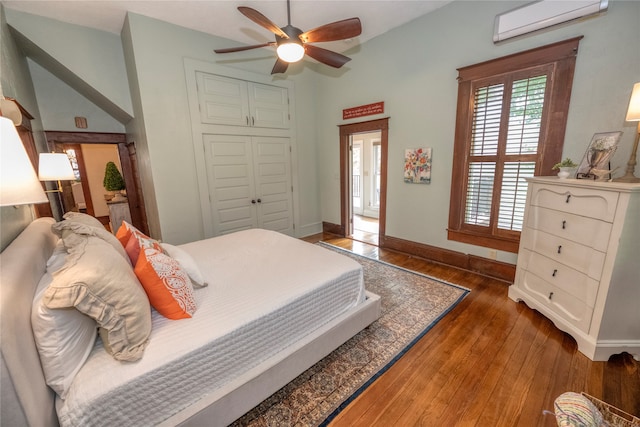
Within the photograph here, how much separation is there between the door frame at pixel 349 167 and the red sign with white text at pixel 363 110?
0.41ft

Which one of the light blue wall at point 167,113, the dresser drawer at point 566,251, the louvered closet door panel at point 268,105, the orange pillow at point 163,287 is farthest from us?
the louvered closet door panel at point 268,105

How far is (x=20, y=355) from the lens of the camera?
79cm

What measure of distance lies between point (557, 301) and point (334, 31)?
2839 millimetres

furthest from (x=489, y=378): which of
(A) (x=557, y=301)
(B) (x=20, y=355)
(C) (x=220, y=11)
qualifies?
(C) (x=220, y=11)

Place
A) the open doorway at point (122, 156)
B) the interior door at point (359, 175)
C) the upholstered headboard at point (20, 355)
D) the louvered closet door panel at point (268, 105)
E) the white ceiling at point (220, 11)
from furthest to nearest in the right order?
the interior door at point (359, 175) < the louvered closet door panel at point (268, 105) < the open doorway at point (122, 156) < the white ceiling at point (220, 11) < the upholstered headboard at point (20, 355)

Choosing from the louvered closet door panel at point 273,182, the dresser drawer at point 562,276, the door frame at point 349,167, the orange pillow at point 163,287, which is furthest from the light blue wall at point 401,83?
the orange pillow at point 163,287

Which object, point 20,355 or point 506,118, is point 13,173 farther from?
point 506,118

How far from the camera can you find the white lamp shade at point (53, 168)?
7.05 ft

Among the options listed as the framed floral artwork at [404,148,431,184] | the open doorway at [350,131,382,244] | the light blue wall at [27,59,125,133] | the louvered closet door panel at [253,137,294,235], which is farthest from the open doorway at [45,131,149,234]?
the open doorway at [350,131,382,244]

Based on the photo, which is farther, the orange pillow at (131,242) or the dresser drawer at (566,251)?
the dresser drawer at (566,251)

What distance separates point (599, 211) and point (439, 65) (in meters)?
2.26

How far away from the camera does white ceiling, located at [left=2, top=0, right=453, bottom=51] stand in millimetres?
2594

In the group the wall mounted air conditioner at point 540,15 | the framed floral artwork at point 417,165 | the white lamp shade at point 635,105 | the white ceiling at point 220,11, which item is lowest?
the framed floral artwork at point 417,165

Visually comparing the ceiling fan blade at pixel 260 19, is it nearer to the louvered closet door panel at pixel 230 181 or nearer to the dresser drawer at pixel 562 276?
the louvered closet door panel at pixel 230 181
